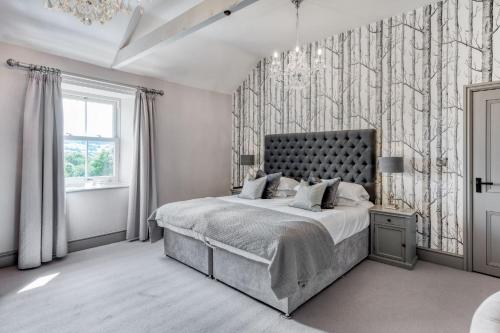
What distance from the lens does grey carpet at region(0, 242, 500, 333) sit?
2.11 m

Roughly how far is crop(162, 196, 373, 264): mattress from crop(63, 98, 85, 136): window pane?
2.15m

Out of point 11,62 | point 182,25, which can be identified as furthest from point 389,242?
point 11,62

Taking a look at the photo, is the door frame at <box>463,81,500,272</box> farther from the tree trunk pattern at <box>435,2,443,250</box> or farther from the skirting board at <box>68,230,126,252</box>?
the skirting board at <box>68,230,126,252</box>

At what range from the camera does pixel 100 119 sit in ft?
14.3

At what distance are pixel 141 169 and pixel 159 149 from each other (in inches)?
20.4

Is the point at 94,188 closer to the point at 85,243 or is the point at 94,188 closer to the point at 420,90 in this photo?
the point at 85,243

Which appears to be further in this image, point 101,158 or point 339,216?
point 101,158

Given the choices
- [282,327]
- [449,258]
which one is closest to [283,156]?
[449,258]

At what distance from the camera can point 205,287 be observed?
2711mm

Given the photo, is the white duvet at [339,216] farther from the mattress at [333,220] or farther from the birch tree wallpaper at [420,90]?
the birch tree wallpaper at [420,90]

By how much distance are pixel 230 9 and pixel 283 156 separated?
281 cm

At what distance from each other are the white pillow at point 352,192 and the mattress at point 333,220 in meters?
0.09

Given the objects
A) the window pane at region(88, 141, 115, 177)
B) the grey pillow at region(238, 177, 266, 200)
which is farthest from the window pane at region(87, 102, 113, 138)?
the grey pillow at region(238, 177, 266, 200)

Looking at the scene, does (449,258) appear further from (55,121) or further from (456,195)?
(55,121)
